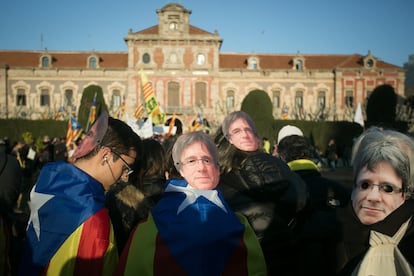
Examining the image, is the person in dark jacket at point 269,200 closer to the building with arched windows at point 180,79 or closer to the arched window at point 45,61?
the building with arched windows at point 180,79

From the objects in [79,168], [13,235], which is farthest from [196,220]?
[13,235]

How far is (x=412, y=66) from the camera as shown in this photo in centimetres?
10762

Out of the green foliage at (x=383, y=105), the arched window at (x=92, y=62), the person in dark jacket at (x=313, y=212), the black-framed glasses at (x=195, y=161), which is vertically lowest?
the person in dark jacket at (x=313, y=212)

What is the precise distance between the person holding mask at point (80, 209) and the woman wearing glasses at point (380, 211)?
1.28 meters

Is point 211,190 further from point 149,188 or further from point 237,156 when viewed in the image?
point 149,188

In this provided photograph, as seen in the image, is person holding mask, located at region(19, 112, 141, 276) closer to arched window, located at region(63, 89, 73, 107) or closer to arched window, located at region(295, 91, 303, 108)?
arched window, located at region(63, 89, 73, 107)

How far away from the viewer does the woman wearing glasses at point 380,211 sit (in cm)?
186

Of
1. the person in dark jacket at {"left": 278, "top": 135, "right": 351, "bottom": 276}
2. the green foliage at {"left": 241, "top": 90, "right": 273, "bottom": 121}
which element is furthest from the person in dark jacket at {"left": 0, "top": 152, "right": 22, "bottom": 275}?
the green foliage at {"left": 241, "top": 90, "right": 273, "bottom": 121}

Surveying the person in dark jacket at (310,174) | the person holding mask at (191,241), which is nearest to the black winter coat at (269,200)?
the person holding mask at (191,241)

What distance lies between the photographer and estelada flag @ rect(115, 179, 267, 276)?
1902 millimetres

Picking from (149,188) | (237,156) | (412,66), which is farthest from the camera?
(412,66)

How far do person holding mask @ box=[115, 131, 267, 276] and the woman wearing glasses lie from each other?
0.49 metres

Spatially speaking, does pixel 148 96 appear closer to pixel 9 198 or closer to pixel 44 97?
pixel 9 198

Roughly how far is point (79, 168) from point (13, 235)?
1.27 m
